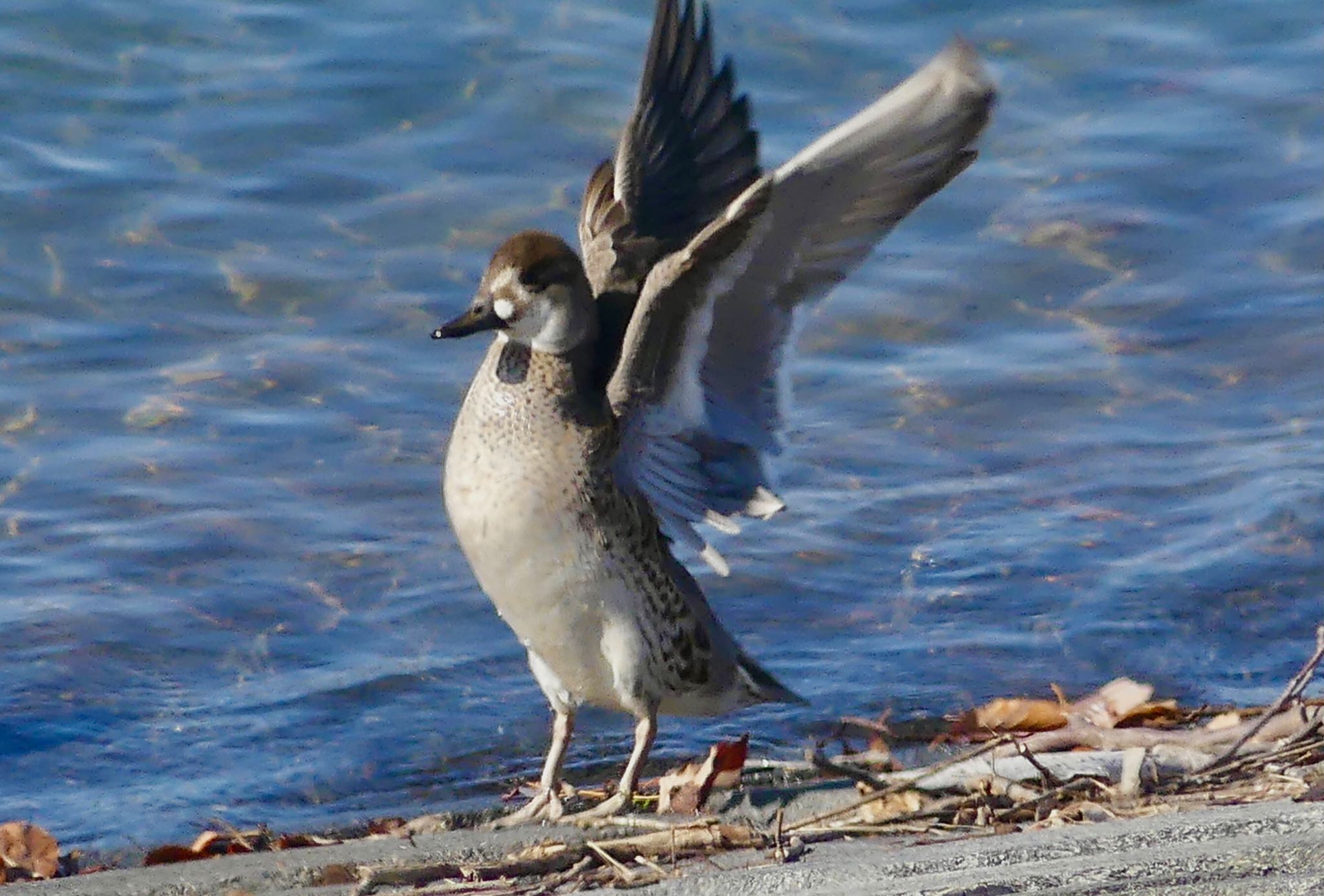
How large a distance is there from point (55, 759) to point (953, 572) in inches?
119

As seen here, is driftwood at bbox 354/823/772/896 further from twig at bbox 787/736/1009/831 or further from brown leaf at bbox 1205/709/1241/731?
brown leaf at bbox 1205/709/1241/731

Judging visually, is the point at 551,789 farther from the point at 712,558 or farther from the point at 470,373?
the point at 470,373

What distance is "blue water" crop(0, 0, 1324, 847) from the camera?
6.34 metres

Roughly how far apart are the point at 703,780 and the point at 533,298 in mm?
1223

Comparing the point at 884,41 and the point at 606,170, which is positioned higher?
the point at 884,41

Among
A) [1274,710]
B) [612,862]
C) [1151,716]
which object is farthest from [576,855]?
[1151,716]

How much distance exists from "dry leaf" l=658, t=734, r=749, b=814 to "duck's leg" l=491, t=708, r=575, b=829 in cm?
26

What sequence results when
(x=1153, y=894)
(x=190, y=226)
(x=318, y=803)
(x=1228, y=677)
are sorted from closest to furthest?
(x=1153, y=894)
(x=318, y=803)
(x=1228, y=677)
(x=190, y=226)

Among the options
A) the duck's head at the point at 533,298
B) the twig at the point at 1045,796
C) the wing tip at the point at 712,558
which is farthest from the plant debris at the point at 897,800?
the duck's head at the point at 533,298

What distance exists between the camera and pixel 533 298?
197 inches

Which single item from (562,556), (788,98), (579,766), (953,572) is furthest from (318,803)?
(788,98)

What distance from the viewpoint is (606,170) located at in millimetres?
5797

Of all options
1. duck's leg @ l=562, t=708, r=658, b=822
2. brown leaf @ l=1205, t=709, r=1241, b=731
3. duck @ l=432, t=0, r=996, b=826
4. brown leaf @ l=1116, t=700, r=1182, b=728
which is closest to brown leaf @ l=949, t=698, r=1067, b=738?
brown leaf @ l=1116, t=700, r=1182, b=728

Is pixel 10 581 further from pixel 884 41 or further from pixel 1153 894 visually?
pixel 884 41
